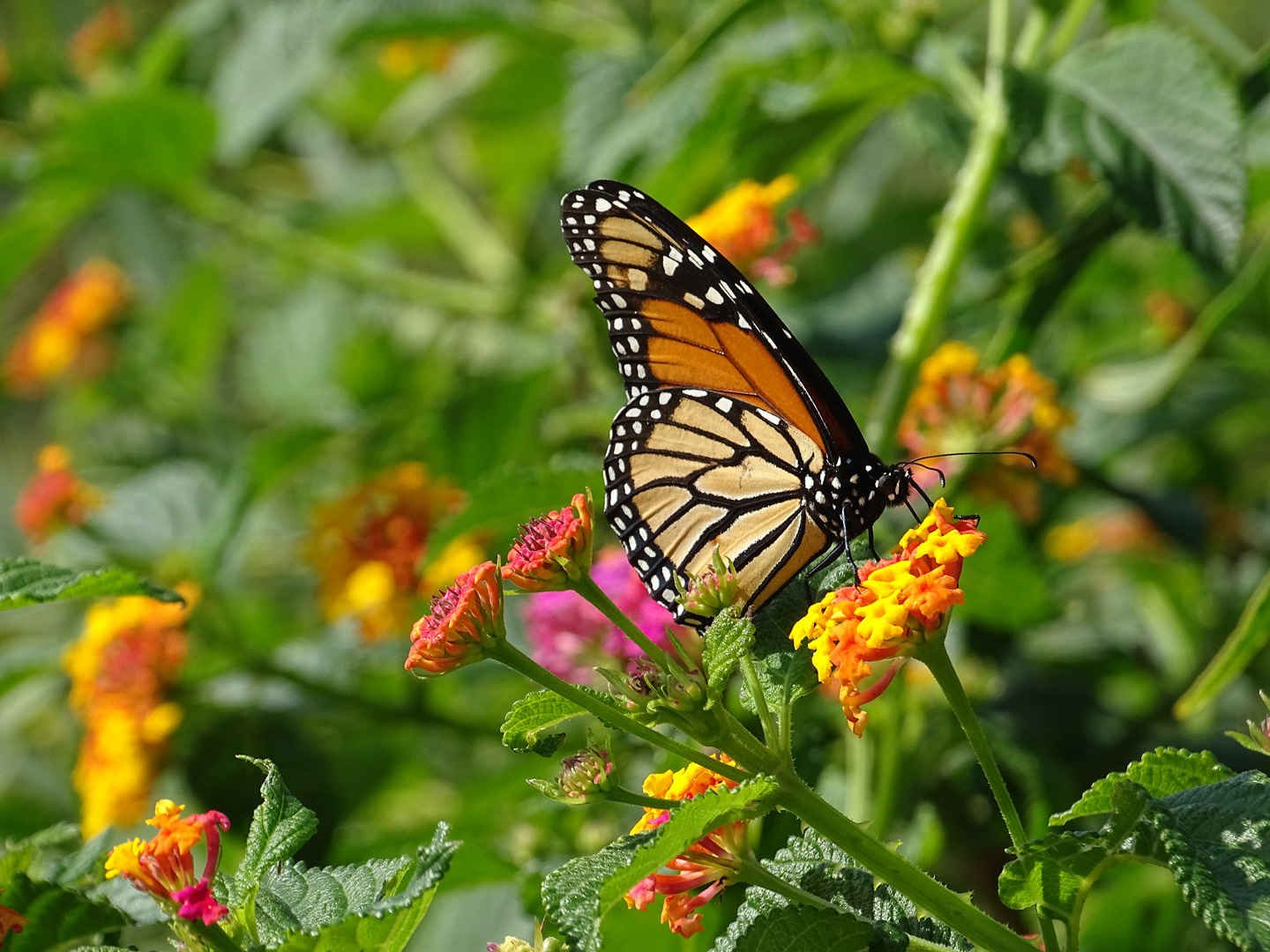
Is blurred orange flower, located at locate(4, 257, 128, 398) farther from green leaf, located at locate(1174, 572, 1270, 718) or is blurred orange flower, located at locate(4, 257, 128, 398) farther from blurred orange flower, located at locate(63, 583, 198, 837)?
green leaf, located at locate(1174, 572, 1270, 718)

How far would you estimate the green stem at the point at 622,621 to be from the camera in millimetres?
771

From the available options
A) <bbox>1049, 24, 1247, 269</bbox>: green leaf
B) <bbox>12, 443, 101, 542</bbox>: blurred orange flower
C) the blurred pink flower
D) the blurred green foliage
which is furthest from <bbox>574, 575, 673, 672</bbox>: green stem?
<bbox>12, 443, 101, 542</bbox>: blurred orange flower

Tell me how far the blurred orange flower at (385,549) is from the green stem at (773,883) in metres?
0.86

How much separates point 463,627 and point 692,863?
19cm

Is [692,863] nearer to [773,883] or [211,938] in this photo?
[773,883]

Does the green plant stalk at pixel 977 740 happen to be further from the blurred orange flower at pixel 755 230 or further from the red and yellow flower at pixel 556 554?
the blurred orange flower at pixel 755 230

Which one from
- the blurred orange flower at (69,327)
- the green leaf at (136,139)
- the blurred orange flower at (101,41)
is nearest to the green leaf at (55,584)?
the green leaf at (136,139)

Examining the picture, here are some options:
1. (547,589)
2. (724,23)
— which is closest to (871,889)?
(547,589)

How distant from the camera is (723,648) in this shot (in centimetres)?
77

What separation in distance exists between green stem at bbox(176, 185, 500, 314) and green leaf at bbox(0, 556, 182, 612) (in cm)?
120

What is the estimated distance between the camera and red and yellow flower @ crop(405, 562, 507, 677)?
795mm

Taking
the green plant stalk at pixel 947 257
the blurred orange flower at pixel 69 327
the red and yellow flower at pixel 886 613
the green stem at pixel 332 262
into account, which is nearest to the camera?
the red and yellow flower at pixel 886 613

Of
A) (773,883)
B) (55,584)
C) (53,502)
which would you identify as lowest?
(773,883)

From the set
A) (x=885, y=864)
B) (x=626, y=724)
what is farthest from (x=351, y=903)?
(x=885, y=864)
